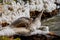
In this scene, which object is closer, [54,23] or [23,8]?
[54,23]

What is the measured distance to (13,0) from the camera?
12688mm

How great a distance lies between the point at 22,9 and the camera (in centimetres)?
1152

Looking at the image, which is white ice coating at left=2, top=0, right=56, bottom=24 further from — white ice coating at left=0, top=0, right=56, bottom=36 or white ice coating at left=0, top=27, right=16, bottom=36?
white ice coating at left=0, top=27, right=16, bottom=36

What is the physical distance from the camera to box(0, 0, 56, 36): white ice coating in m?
8.91

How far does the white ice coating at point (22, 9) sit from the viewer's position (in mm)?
8914

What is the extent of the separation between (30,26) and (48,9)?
3.29 meters

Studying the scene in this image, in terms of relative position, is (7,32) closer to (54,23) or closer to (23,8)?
(54,23)

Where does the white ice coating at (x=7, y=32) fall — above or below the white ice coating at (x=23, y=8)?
below

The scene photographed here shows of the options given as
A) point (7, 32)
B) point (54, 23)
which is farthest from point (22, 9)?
point (7, 32)

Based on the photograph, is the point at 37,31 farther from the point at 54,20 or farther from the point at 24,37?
the point at 54,20

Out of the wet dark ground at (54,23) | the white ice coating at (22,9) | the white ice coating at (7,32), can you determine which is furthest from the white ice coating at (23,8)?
the white ice coating at (7,32)

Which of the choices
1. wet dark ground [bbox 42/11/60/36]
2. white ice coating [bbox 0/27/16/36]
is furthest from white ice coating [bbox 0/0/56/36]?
wet dark ground [bbox 42/11/60/36]

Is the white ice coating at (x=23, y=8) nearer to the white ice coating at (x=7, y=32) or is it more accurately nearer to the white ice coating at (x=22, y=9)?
the white ice coating at (x=22, y=9)

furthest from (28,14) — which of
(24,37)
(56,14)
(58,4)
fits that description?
(58,4)
